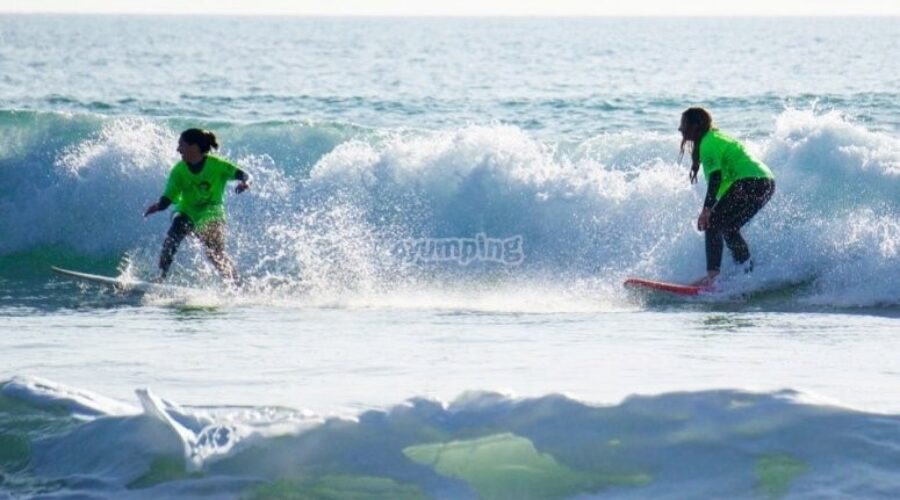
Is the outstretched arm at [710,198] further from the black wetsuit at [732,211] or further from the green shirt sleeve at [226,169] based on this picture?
the green shirt sleeve at [226,169]

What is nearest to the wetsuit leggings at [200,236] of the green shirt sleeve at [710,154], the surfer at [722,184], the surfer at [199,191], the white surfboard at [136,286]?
the surfer at [199,191]

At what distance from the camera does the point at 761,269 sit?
1284cm

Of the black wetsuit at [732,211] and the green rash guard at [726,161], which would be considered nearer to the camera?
the green rash guard at [726,161]

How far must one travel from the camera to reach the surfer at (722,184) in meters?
11.4

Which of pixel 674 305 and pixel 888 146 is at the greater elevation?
pixel 888 146

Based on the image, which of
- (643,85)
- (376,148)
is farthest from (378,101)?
(376,148)

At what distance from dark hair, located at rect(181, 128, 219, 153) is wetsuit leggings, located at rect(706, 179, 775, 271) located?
3.88 metres

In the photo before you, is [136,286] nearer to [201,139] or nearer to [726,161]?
[201,139]

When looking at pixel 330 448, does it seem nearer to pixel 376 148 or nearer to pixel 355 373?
pixel 355 373

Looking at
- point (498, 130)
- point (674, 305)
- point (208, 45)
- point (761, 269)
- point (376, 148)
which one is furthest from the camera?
point (208, 45)

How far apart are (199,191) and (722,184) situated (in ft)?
13.3

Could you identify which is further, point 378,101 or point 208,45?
point 208,45

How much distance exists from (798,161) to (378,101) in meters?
16.3

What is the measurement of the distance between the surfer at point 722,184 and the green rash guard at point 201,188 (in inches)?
141
